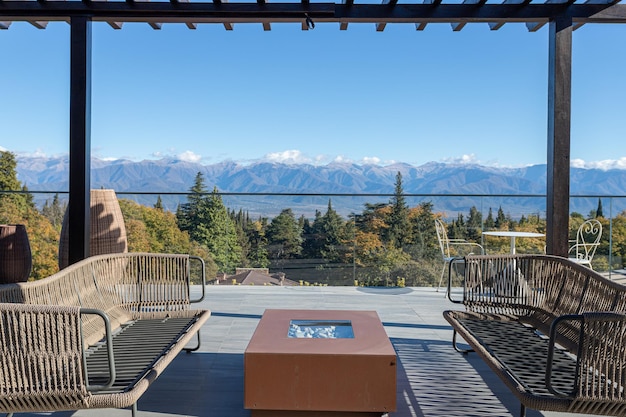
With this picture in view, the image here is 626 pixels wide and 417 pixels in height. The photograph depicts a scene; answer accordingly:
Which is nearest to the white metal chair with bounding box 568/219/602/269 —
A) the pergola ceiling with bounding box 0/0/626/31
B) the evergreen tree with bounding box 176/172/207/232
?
the pergola ceiling with bounding box 0/0/626/31

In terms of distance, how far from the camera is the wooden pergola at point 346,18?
156 inches

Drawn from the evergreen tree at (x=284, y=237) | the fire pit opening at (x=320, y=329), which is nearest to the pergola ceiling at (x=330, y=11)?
the fire pit opening at (x=320, y=329)

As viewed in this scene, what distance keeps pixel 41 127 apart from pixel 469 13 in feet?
92.2

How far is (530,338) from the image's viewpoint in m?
2.92

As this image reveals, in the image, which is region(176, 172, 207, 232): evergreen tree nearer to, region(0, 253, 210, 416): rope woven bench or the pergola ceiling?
the pergola ceiling

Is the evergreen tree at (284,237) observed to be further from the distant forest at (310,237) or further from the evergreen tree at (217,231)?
the evergreen tree at (217,231)

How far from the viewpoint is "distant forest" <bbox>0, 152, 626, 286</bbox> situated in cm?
642

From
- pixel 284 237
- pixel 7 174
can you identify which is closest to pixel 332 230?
pixel 284 237

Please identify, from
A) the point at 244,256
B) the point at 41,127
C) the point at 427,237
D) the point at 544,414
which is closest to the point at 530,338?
the point at 544,414

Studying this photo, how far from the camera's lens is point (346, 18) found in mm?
4148

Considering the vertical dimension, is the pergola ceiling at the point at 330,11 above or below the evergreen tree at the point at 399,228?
above

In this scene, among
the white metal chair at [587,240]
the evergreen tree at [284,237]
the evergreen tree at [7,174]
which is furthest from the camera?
the evergreen tree at [7,174]

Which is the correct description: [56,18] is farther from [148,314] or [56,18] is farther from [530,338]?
[530,338]

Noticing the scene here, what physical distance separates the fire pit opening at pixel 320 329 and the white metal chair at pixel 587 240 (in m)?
3.90
